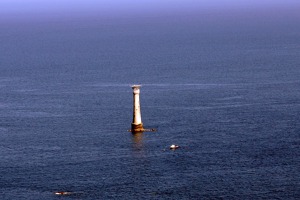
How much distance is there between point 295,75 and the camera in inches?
7229

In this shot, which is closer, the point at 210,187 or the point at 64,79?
the point at 210,187

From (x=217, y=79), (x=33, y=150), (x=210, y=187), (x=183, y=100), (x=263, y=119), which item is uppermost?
(x=217, y=79)

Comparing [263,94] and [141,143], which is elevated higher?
[263,94]

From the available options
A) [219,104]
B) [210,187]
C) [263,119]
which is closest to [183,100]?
[219,104]

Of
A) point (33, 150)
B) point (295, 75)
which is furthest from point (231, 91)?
point (33, 150)

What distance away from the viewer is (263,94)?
520ft

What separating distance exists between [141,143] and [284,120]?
2143 centimetres

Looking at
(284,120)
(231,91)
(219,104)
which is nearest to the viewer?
(284,120)

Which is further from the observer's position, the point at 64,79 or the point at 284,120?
the point at 64,79

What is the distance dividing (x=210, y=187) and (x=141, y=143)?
76.4ft

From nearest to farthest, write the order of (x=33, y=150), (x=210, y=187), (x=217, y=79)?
(x=210, y=187)
(x=33, y=150)
(x=217, y=79)

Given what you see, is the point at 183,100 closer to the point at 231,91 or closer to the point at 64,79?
the point at 231,91

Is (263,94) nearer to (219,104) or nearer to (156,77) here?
(219,104)

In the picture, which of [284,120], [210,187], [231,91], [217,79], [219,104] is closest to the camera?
[210,187]
